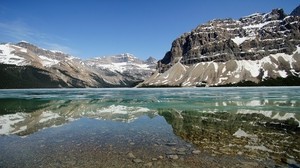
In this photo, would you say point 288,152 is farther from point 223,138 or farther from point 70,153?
point 70,153

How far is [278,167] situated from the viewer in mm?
16969

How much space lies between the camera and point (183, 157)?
776 inches

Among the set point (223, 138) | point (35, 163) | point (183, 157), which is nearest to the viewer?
point (35, 163)

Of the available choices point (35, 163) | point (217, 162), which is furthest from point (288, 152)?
point (35, 163)

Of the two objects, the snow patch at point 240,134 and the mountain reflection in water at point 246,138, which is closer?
the mountain reflection in water at point 246,138

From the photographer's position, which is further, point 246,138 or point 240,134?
point 240,134

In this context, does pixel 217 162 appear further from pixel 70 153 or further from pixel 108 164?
pixel 70 153

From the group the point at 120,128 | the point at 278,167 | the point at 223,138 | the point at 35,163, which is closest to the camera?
the point at 278,167

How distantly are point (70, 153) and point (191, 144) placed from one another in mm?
9923

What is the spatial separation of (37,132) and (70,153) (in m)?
11.1

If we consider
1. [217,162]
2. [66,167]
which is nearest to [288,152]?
[217,162]

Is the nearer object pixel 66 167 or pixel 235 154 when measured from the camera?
pixel 66 167

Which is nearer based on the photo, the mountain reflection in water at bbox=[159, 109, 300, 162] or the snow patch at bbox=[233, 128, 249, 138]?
the mountain reflection in water at bbox=[159, 109, 300, 162]

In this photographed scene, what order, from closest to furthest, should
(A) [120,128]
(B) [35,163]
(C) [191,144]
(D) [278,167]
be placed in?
(D) [278,167] → (B) [35,163] → (C) [191,144] → (A) [120,128]
